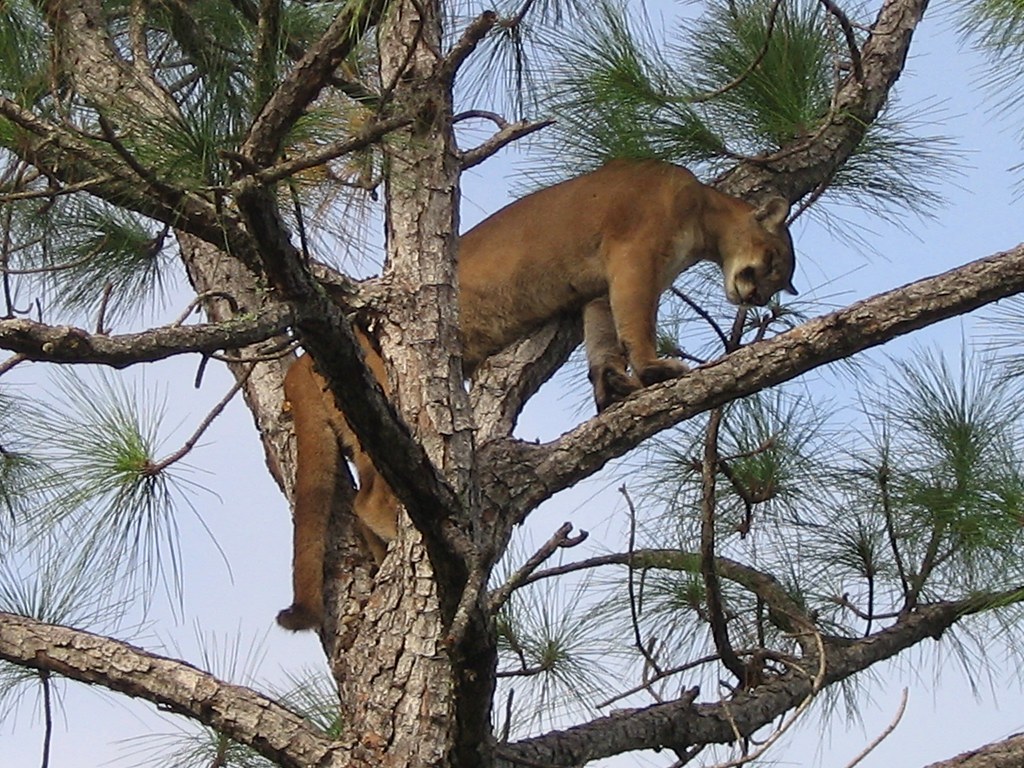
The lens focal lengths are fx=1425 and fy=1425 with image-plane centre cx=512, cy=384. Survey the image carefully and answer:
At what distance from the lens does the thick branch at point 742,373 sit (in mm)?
2299

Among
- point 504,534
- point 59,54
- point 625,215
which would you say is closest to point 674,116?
point 625,215

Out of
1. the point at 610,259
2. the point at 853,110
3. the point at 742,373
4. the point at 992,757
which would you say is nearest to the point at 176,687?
the point at 742,373

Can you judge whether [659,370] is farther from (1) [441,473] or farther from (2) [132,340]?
(2) [132,340]

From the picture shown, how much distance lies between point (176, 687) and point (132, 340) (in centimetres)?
83

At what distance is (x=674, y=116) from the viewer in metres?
2.91

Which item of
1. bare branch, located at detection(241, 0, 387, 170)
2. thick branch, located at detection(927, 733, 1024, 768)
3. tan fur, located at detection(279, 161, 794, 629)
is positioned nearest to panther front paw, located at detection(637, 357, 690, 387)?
tan fur, located at detection(279, 161, 794, 629)

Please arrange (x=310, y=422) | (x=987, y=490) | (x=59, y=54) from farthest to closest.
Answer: (x=310, y=422)
(x=987, y=490)
(x=59, y=54)

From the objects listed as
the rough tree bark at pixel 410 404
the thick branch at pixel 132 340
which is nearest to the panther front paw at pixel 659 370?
the rough tree bark at pixel 410 404

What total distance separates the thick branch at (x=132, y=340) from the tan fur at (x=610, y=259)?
1.32m

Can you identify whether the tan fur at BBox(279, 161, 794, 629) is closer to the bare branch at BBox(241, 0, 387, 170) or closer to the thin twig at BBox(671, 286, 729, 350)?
the thin twig at BBox(671, 286, 729, 350)

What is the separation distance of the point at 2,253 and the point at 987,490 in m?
1.90

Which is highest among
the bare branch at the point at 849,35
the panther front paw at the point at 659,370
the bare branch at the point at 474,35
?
the bare branch at the point at 849,35

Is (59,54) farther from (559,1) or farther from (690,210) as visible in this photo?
(690,210)

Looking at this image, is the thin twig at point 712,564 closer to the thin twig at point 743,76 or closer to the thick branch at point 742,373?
the thick branch at point 742,373
